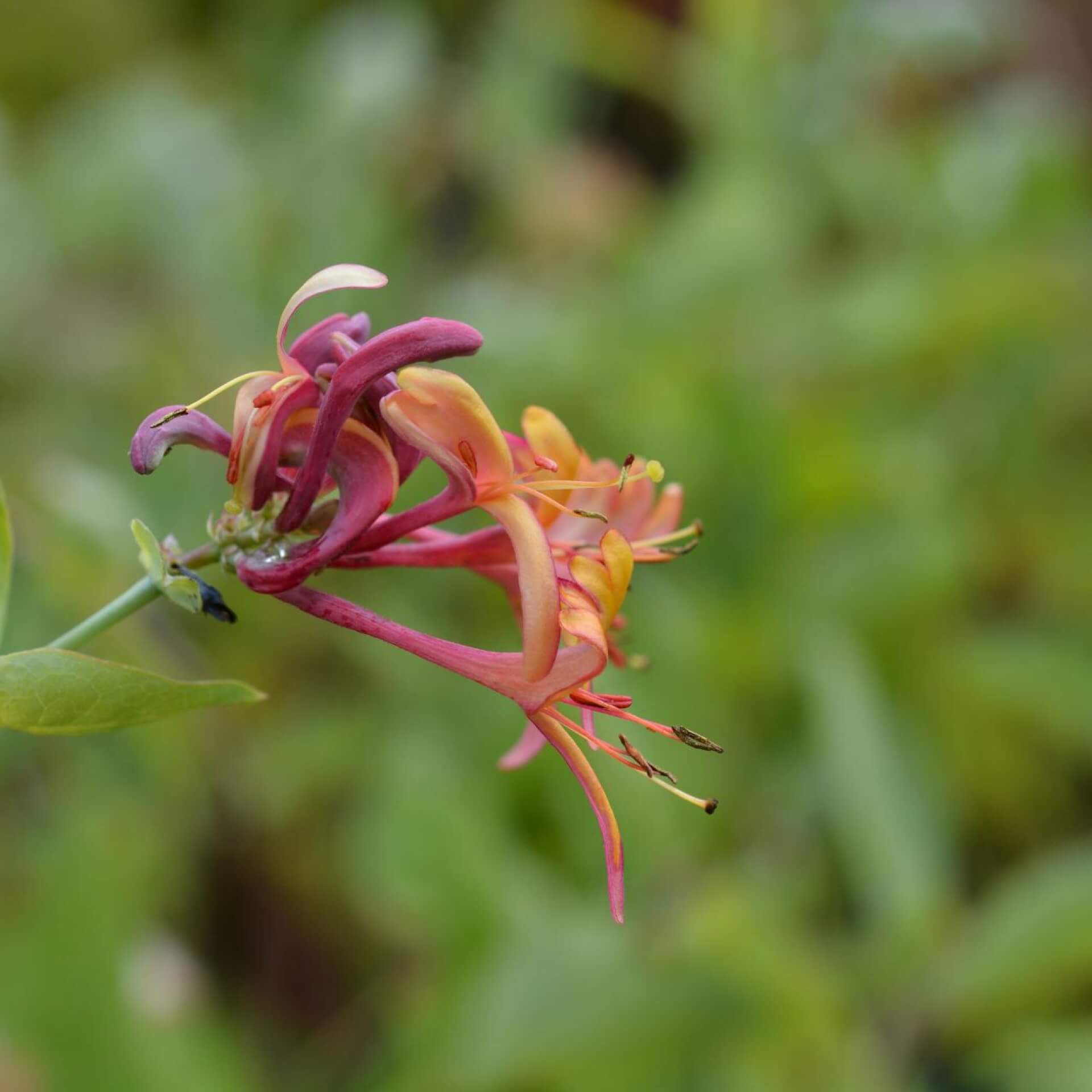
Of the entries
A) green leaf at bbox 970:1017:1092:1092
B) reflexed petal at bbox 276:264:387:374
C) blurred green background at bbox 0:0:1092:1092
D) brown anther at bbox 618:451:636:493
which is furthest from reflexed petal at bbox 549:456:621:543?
green leaf at bbox 970:1017:1092:1092

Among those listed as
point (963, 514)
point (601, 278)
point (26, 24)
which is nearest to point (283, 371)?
point (963, 514)

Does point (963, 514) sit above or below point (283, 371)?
below

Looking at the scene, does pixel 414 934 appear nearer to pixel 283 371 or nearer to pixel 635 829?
pixel 635 829

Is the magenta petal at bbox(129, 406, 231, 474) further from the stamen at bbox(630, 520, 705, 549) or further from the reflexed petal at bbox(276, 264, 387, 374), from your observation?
the stamen at bbox(630, 520, 705, 549)

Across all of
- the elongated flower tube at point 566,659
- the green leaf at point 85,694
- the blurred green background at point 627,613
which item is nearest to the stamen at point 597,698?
the elongated flower tube at point 566,659

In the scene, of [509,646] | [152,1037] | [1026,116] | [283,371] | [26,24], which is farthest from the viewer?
[26,24]

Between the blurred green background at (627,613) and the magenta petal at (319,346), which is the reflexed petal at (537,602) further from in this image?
the blurred green background at (627,613)

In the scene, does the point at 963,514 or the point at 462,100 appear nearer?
the point at 963,514
